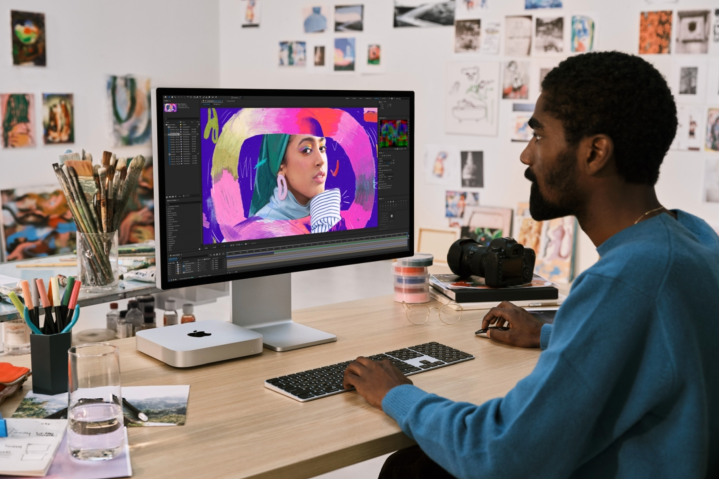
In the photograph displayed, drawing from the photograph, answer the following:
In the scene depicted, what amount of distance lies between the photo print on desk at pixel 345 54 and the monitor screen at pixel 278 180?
230 cm

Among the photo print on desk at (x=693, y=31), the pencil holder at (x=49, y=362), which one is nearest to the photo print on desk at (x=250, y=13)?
the photo print on desk at (x=693, y=31)

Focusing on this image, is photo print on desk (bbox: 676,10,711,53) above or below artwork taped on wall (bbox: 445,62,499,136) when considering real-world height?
above

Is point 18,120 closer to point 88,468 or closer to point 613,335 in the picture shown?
point 88,468

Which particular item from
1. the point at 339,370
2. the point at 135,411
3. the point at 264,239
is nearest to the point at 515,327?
the point at 339,370

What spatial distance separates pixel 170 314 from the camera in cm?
237

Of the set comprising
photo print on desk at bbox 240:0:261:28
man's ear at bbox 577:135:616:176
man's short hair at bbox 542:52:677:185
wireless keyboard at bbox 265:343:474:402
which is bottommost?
wireless keyboard at bbox 265:343:474:402

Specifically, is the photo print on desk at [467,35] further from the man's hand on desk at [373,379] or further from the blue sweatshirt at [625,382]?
the blue sweatshirt at [625,382]

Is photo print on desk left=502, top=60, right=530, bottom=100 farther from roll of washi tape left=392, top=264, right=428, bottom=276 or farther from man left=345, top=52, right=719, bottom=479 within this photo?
man left=345, top=52, right=719, bottom=479

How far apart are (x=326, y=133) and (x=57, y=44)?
111 inches

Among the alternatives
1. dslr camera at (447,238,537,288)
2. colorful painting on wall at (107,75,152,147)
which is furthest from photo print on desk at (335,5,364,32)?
dslr camera at (447,238,537,288)

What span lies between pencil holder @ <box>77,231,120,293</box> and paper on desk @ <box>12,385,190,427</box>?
0.61 metres

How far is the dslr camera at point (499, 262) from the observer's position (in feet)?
6.12

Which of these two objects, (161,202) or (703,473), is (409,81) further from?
(703,473)

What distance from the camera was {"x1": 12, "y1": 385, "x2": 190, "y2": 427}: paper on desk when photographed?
116 centimetres
